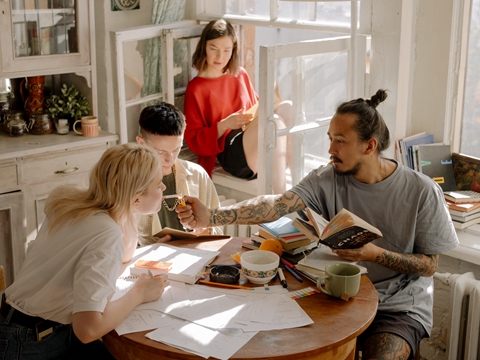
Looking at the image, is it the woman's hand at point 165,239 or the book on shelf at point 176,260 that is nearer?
the book on shelf at point 176,260

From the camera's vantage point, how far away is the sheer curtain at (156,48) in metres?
3.36

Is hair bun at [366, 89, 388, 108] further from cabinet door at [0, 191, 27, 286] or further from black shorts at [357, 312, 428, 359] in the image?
cabinet door at [0, 191, 27, 286]

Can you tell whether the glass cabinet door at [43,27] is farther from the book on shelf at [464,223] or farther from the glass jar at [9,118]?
the book on shelf at [464,223]

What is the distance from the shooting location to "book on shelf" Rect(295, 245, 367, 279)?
191 centimetres

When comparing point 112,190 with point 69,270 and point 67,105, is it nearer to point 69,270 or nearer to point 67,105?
point 69,270

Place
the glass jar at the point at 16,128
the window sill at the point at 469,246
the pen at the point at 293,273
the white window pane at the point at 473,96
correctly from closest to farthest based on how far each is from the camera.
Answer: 1. the pen at the point at 293,273
2. the window sill at the point at 469,246
3. the white window pane at the point at 473,96
4. the glass jar at the point at 16,128

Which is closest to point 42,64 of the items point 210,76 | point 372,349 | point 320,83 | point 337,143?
point 210,76

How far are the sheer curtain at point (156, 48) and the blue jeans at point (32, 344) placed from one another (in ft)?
6.19

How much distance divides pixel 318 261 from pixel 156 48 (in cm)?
185

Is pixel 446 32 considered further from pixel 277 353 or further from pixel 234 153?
pixel 277 353

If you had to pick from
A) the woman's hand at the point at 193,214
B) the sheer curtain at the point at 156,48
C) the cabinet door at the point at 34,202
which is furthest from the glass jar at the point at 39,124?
the woman's hand at the point at 193,214

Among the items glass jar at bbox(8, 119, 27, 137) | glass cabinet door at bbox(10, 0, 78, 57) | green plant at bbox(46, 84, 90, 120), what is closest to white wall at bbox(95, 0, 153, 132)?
green plant at bbox(46, 84, 90, 120)

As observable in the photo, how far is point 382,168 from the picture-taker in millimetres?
2152

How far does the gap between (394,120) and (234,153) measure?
90 centimetres
